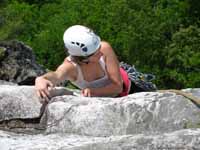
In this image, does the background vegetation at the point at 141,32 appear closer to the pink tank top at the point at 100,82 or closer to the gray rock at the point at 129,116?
the pink tank top at the point at 100,82

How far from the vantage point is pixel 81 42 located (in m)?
3.85

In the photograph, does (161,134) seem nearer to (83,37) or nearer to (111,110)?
(111,110)

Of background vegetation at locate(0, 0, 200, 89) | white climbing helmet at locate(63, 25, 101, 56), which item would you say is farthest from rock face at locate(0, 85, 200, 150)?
background vegetation at locate(0, 0, 200, 89)

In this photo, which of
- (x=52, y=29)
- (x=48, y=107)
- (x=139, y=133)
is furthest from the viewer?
(x=52, y=29)

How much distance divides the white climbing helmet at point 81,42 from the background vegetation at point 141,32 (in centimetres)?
1380

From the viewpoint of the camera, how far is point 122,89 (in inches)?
160

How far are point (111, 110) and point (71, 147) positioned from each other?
0.44 metres

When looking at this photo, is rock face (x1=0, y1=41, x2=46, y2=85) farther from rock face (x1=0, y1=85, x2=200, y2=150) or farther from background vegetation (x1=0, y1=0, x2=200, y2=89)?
rock face (x1=0, y1=85, x2=200, y2=150)

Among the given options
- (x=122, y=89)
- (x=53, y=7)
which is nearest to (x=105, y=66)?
(x=122, y=89)

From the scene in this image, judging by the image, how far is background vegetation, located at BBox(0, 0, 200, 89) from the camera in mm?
19859

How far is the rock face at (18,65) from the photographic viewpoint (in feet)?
36.3

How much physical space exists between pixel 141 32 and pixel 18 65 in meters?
10.3

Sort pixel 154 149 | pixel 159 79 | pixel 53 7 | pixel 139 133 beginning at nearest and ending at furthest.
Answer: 1. pixel 154 149
2. pixel 139 133
3. pixel 159 79
4. pixel 53 7

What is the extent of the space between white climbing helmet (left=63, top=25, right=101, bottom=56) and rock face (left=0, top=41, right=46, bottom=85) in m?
7.12
